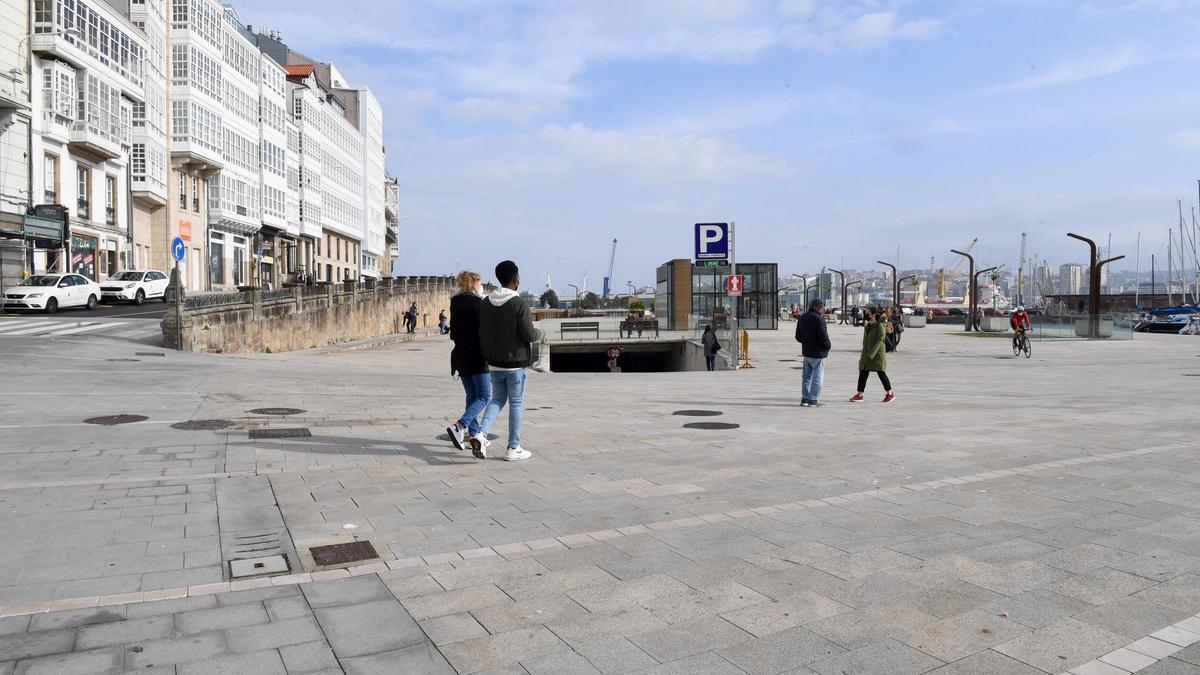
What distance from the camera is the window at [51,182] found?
118 feet

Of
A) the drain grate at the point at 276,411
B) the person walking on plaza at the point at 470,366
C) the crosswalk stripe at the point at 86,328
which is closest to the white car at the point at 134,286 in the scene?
the crosswalk stripe at the point at 86,328

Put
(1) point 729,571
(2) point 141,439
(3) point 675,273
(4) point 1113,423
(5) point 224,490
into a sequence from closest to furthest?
1. (1) point 729,571
2. (5) point 224,490
3. (2) point 141,439
4. (4) point 1113,423
5. (3) point 675,273

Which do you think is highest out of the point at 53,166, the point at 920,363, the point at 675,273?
the point at 53,166

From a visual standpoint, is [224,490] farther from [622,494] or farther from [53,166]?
[53,166]

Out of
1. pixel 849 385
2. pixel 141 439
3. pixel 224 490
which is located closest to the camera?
pixel 224 490

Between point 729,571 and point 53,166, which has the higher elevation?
point 53,166

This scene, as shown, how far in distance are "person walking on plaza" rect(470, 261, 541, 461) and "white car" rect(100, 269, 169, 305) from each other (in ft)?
103

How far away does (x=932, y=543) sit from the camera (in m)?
5.24

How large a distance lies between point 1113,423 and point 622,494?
24.2ft

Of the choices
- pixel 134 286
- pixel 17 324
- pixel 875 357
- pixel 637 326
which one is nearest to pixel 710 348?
pixel 637 326

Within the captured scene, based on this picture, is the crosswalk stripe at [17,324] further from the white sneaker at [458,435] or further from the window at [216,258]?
the window at [216,258]

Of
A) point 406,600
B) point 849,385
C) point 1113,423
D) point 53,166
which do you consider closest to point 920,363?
point 849,385

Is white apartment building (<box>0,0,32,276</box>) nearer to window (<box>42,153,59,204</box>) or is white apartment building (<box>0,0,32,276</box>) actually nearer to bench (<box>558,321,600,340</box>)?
window (<box>42,153,59,204</box>)

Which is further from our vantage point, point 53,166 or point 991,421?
point 53,166
